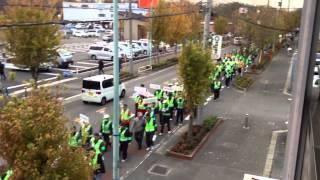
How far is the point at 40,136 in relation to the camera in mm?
7031

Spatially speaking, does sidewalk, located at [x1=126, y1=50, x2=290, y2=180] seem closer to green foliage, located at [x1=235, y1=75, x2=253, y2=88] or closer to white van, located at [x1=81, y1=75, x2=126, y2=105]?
green foliage, located at [x1=235, y1=75, x2=253, y2=88]

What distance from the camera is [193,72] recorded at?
15852mm

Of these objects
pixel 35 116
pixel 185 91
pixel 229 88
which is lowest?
pixel 229 88

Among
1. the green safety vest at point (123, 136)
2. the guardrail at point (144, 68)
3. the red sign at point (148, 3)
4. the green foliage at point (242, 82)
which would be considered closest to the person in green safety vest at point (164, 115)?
the green safety vest at point (123, 136)

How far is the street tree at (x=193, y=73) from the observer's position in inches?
625

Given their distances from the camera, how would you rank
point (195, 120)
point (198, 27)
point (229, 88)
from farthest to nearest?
point (198, 27), point (229, 88), point (195, 120)

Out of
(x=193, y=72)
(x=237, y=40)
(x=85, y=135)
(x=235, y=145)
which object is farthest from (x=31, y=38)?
(x=237, y=40)

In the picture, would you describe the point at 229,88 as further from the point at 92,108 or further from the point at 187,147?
the point at 187,147

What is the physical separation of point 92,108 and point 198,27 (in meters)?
30.9

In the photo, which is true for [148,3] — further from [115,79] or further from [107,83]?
[115,79]

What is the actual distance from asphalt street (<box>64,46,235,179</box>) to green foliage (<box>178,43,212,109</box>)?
2387 millimetres

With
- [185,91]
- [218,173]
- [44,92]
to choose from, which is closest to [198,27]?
[185,91]

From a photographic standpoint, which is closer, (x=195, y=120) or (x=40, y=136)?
(x=40, y=136)

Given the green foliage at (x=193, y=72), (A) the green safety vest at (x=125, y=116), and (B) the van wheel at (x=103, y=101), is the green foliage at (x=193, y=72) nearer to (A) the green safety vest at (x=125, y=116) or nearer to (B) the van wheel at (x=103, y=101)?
(A) the green safety vest at (x=125, y=116)
